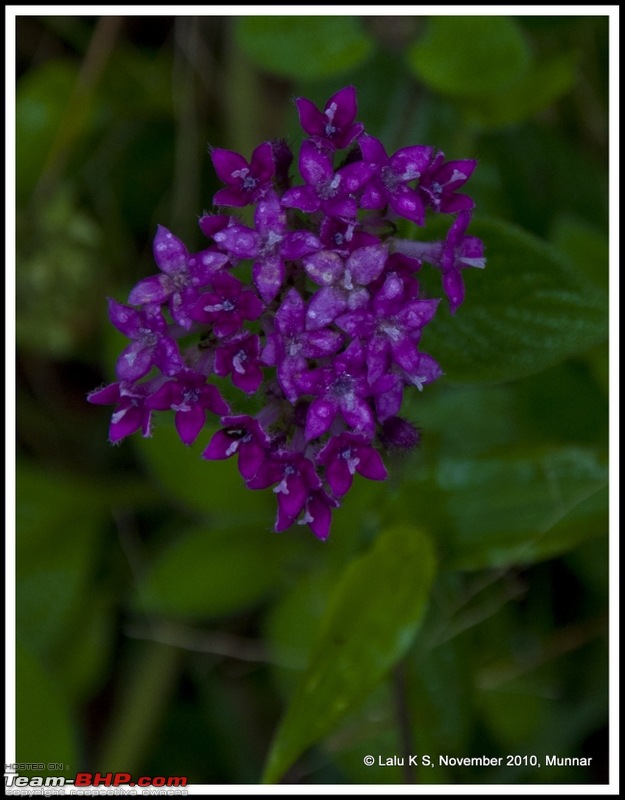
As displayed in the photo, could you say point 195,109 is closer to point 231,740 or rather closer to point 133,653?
point 133,653

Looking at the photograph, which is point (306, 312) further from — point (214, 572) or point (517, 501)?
point (214, 572)

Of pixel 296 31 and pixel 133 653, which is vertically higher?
pixel 296 31

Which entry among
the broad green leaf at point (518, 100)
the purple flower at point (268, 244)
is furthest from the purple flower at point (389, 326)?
the broad green leaf at point (518, 100)

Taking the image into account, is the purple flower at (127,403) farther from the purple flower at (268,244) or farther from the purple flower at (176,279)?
the purple flower at (268,244)

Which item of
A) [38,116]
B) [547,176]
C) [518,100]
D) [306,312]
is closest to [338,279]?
[306,312]

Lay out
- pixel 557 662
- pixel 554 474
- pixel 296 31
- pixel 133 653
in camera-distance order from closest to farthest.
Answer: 1. pixel 554 474
2. pixel 296 31
3. pixel 557 662
4. pixel 133 653

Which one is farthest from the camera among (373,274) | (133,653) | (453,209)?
(133,653)

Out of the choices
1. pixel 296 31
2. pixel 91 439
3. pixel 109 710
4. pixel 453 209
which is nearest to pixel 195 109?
pixel 296 31
